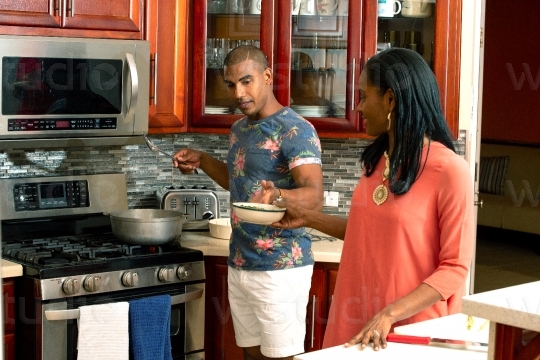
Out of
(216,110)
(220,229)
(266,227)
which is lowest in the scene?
(220,229)

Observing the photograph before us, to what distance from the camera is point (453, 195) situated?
6.27ft

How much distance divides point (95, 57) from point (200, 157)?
1.90 feet

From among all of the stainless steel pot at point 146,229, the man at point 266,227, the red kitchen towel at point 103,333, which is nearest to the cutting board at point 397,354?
the man at point 266,227

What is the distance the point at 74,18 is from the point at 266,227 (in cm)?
114

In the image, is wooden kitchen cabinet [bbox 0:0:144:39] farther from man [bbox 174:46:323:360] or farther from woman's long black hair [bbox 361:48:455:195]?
woman's long black hair [bbox 361:48:455:195]

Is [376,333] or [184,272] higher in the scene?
[376,333]

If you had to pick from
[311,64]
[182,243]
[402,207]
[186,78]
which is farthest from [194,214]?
[402,207]

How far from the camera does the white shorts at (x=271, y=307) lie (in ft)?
9.61

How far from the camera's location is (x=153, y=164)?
158 inches

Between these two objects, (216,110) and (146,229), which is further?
(216,110)

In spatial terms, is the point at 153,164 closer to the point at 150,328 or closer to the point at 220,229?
the point at 220,229

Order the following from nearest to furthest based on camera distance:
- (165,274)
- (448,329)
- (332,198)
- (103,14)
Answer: (448,329) → (165,274) → (103,14) → (332,198)

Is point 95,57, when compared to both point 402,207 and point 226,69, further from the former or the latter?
point 402,207

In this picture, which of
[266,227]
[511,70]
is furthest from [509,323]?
[511,70]
